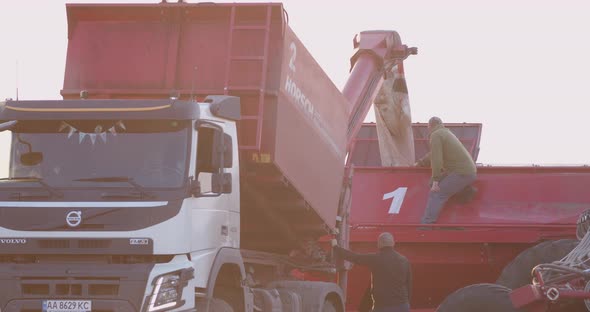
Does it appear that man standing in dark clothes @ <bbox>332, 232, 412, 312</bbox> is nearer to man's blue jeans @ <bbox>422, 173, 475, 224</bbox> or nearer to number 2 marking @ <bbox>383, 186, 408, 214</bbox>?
man's blue jeans @ <bbox>422, 173, 475, 224</bbox>

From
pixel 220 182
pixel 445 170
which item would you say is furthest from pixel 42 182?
pixel 445 170

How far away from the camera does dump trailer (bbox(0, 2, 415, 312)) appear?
1264cm

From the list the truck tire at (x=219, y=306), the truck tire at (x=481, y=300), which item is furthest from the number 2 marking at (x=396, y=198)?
the truck tire at (x=219, y=306)

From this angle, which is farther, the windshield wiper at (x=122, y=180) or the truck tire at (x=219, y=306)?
the truck tire at (x=219, y=306)

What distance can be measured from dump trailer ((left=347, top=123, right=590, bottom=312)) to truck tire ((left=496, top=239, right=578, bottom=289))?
0.01 m

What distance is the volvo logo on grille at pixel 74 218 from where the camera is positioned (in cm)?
1262

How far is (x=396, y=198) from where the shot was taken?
807 inches

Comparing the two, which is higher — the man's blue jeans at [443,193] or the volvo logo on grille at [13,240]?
the man's blue jeans at [443,193]

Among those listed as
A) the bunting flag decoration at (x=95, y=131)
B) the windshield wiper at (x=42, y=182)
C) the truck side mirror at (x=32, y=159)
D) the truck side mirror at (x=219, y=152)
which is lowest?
the windshield wiper at (x=42, y=182)

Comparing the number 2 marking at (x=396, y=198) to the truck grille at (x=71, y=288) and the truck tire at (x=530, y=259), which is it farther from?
the truck grille at (x=71, y=288)

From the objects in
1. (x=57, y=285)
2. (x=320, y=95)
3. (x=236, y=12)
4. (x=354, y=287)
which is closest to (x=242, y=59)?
(x=236, y=12)

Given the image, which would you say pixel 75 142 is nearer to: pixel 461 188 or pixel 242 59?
pixel 242 59

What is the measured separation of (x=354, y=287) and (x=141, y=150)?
6.78 metres

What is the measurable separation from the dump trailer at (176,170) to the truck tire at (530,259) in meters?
2.32
